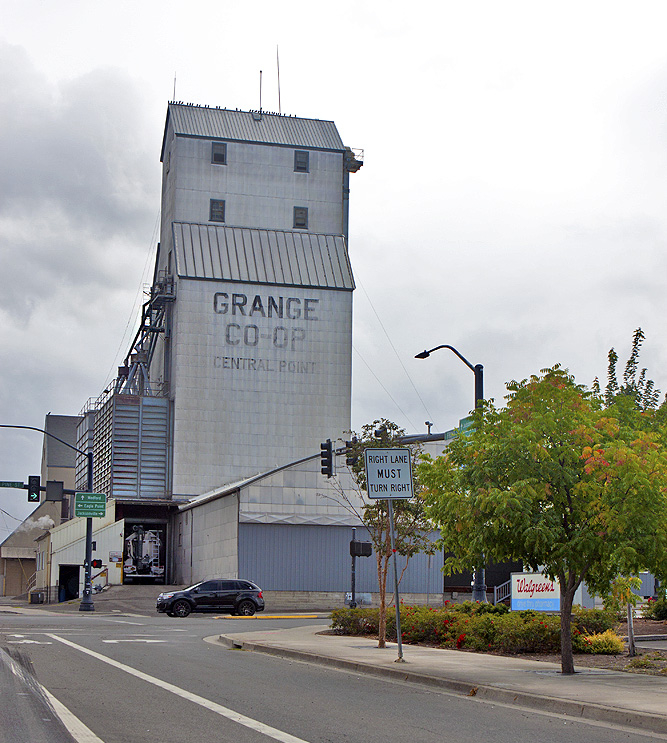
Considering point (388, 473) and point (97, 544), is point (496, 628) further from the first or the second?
point (97, 544)

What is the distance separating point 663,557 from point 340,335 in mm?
57734

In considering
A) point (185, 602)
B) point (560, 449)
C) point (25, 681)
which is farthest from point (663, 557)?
point (185, 602)

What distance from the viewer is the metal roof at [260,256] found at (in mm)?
69812

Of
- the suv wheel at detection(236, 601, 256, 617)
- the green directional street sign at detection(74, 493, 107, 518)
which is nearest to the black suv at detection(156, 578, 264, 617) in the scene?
the suv wheel at detection(236, 601, 256, 617)

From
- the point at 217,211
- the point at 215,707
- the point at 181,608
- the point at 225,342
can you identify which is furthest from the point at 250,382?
the point at 215,707

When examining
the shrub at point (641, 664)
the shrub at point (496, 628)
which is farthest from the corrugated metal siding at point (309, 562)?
the shrub at point (641, 664)

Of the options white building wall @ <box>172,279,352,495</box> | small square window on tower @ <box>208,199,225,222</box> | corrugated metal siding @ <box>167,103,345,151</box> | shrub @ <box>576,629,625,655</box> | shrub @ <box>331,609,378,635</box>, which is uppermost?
corrugated metal siding @ <box>167,103,345,151</box>

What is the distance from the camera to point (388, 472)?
18500mm

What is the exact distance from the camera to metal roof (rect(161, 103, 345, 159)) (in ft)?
240

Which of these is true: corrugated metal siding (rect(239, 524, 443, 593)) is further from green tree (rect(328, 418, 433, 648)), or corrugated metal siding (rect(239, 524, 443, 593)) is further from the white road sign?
the white road sign

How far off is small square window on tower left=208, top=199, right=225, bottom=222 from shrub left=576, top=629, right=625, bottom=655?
56.6 m

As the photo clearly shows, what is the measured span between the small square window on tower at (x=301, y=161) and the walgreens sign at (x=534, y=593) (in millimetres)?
52976

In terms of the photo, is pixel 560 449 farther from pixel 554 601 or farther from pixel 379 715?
pixel 554 601

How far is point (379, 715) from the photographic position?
11.5 m
